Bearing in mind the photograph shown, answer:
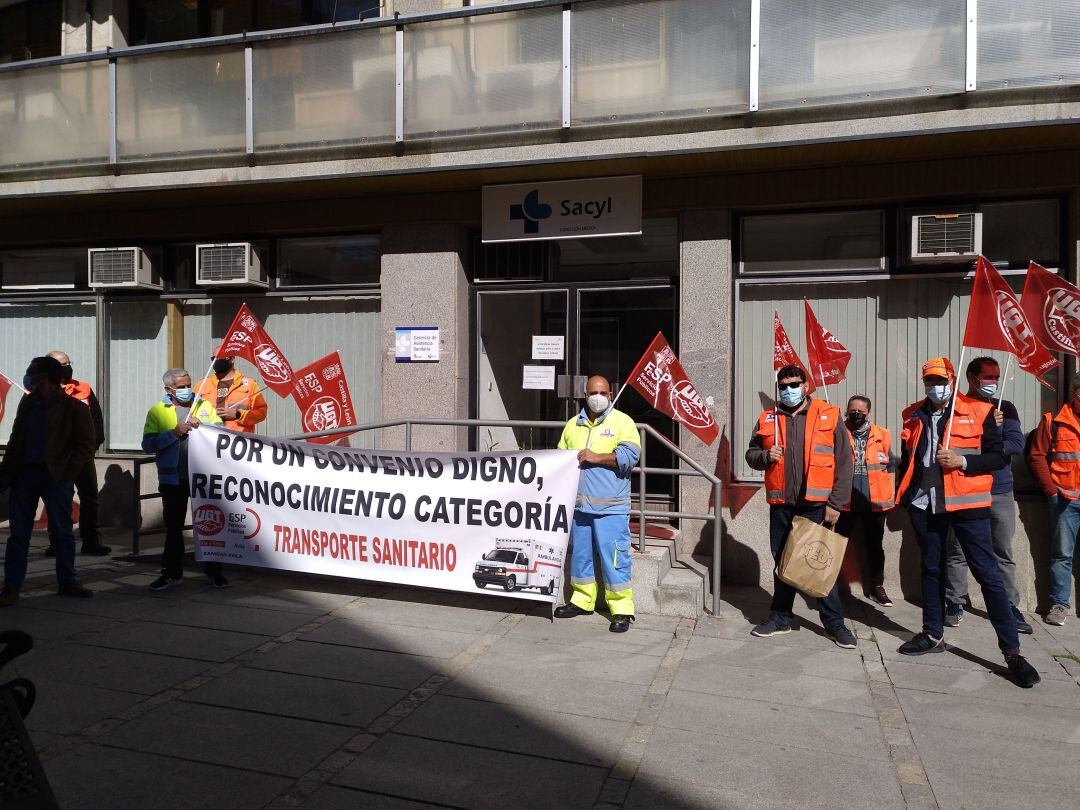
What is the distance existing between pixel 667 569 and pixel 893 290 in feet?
11.1

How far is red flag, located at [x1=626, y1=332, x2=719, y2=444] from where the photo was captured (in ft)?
25.5

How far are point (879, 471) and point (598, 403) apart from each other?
2.67m

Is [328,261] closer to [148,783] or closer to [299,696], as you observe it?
[299,696]

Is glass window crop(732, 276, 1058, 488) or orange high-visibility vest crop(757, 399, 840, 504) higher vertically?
glass window crop(732, 276, 1058, 488)

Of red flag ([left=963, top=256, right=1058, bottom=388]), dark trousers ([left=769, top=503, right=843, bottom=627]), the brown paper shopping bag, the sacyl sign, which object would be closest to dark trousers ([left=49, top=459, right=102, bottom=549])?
the sacyl sign

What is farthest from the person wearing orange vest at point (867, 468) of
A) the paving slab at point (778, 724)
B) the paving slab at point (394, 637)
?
the paving slab at point (394, 637)

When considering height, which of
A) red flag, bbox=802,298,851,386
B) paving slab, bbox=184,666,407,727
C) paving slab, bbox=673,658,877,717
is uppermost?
red flag, bbox=802,298,851,386

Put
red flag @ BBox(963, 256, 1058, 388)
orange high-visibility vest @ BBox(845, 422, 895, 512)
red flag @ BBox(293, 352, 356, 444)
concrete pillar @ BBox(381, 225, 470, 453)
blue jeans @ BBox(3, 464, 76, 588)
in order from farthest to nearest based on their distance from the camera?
concrete pillar @ BBox(381, 225, 470, 453), red flag @ BBox(293, 352, 356, 444), orange high-visibility vest @ BBox(845, 422, 895, 512), blue jeans @ BBox(3, 464, 76, 588), red flag @ BBox(963, 256, 1058, 388)

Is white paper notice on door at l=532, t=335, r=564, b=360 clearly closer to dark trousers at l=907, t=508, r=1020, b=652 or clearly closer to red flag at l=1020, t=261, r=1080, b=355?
dark trousers at l=907, t=508, r=1020, b=652

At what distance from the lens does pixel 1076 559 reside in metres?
7.41

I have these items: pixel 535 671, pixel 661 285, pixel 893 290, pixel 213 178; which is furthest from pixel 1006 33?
pixel 213 178

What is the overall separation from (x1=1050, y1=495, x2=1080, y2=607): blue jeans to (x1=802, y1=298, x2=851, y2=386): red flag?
202cm

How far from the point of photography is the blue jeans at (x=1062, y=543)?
704cm

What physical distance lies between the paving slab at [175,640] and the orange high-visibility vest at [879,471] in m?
5.09
